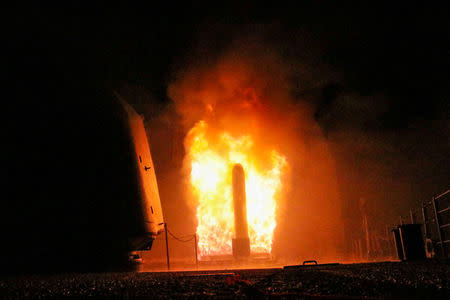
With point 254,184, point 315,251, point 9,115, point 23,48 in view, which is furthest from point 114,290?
point 315,251

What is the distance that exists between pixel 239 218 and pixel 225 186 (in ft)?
19.8

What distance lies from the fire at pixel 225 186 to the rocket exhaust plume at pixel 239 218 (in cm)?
498

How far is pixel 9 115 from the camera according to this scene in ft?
28.5

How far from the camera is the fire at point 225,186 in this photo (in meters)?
27.5

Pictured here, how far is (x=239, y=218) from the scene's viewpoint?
22.3 m

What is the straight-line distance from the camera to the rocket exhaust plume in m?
21.8

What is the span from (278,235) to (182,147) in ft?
37.5

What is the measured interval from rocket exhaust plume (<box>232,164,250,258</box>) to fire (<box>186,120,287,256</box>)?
4980 mm

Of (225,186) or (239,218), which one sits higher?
(225,186)

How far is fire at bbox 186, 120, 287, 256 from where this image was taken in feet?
90.1

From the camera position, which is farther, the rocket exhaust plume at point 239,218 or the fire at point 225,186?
the fire at point 225,186

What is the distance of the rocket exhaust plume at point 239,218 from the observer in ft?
71.4

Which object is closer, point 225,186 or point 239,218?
point 239,218

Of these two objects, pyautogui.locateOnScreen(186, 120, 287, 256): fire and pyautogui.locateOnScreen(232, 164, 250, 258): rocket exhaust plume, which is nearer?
pyautogui.locateOnScreen(232, 164, 250, 258): rocket exhaust plume
